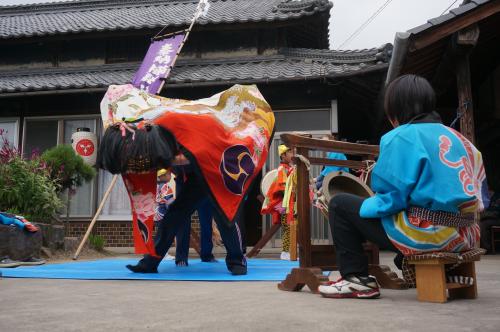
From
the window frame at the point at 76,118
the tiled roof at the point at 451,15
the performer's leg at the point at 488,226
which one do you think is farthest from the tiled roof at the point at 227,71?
the performer's leg at the point at 488,226

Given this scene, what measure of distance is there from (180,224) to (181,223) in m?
0.01

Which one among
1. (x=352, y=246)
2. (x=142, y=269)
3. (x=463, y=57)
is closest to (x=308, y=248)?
(x=352, y=246)

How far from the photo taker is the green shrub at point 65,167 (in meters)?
7.73

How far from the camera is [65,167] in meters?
7.81

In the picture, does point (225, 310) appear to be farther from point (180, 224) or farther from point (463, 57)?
point (463, 57)

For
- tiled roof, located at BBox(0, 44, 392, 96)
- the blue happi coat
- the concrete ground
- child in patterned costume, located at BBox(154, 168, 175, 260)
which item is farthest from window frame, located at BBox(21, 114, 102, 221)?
the blue happi coat

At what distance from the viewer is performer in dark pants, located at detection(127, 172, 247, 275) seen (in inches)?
179

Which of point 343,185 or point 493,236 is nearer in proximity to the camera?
point 343,185

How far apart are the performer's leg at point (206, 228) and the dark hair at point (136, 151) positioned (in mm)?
1286

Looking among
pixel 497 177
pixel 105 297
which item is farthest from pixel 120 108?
pixel 497 177

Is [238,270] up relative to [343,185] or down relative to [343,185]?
down

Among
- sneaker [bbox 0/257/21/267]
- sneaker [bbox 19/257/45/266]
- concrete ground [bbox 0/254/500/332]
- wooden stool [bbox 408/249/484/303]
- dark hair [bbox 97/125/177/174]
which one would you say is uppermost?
dark hair [bbox 97/125/177/174]

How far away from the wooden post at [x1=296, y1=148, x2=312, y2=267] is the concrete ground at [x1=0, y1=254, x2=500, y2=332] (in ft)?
0.97

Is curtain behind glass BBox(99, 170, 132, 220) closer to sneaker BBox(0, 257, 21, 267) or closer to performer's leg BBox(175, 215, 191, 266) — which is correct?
sneaker BBox(0, 257, 21, 267)
